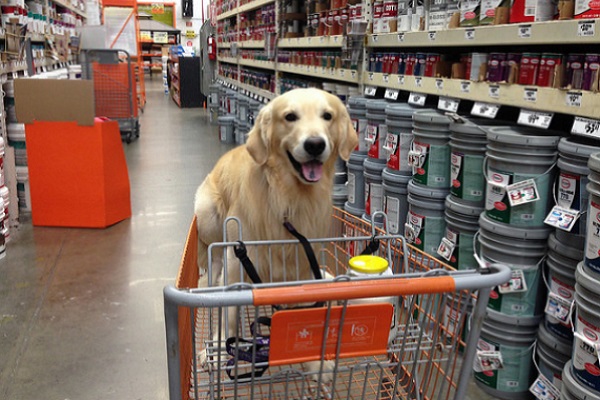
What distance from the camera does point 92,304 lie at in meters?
3.07

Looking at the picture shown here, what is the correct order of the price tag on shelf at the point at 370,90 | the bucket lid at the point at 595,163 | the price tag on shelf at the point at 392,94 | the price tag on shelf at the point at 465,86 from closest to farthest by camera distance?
the bucket lid at the point at 595,163 → the price tag on shelf at the point at 465,86 → the price tag on shelf at the point at 392,94 → the price tag on shelf at the point at 370,90

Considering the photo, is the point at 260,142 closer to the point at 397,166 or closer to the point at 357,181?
the point at 397,166

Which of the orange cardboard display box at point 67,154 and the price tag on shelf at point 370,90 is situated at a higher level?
the price tag on shelf at point 370,90

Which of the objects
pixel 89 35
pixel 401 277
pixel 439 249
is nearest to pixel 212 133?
pixel 89 35

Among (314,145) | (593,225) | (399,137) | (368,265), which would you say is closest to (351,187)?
(399,137)

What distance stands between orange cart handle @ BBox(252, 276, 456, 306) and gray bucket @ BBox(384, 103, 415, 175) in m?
2.00

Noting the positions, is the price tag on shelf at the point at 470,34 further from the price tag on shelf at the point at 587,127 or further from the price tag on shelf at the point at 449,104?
the price tag on shelf at the point at 587,127

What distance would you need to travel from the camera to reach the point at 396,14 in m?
3.40

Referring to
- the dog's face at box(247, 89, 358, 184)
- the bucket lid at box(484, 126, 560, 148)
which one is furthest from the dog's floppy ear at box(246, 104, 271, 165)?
the bucket lid at box(484, 126, 560, 148)

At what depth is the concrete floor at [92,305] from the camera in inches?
92.3

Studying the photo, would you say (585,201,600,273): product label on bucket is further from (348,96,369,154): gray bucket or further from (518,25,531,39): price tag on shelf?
(348,96,369,154): gray bucket

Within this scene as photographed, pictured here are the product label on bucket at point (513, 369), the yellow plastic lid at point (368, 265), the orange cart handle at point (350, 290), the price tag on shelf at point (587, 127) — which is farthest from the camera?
the product label on bucket at point (513, 369)

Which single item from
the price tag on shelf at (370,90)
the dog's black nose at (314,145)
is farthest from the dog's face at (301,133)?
the price tag on shelf at (370,90)

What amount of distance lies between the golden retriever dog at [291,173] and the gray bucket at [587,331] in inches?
34.1
